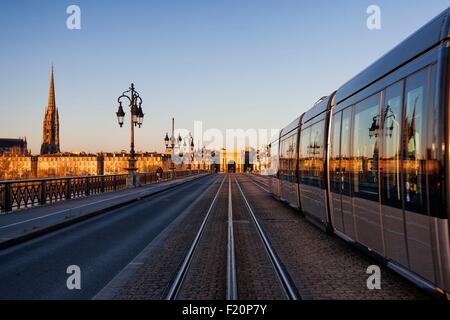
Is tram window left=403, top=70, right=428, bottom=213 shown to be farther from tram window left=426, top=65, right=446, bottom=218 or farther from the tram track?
→ the tram track

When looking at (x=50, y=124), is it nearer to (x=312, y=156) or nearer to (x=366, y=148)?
(x=312, y=156)

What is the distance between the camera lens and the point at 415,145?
5.39 meters

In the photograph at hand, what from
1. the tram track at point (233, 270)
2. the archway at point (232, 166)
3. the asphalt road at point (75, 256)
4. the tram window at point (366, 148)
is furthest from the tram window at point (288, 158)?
the archway at point (232, 166)

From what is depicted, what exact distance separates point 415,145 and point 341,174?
3.93m

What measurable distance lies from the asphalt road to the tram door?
4411mm

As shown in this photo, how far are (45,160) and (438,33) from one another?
205868 mm

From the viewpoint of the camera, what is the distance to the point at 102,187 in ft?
92.0

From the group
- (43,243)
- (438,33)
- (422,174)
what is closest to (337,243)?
(422,174)

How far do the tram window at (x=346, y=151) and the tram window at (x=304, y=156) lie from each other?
3579mm

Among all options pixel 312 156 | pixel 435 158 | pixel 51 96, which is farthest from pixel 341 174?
pixel 51 96

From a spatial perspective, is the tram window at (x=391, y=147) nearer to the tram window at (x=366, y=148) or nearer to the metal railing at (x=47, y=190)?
the tram window at (x=366, y=148)

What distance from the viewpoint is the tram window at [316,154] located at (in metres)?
11.3

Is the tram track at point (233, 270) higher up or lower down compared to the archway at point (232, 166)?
lower down
